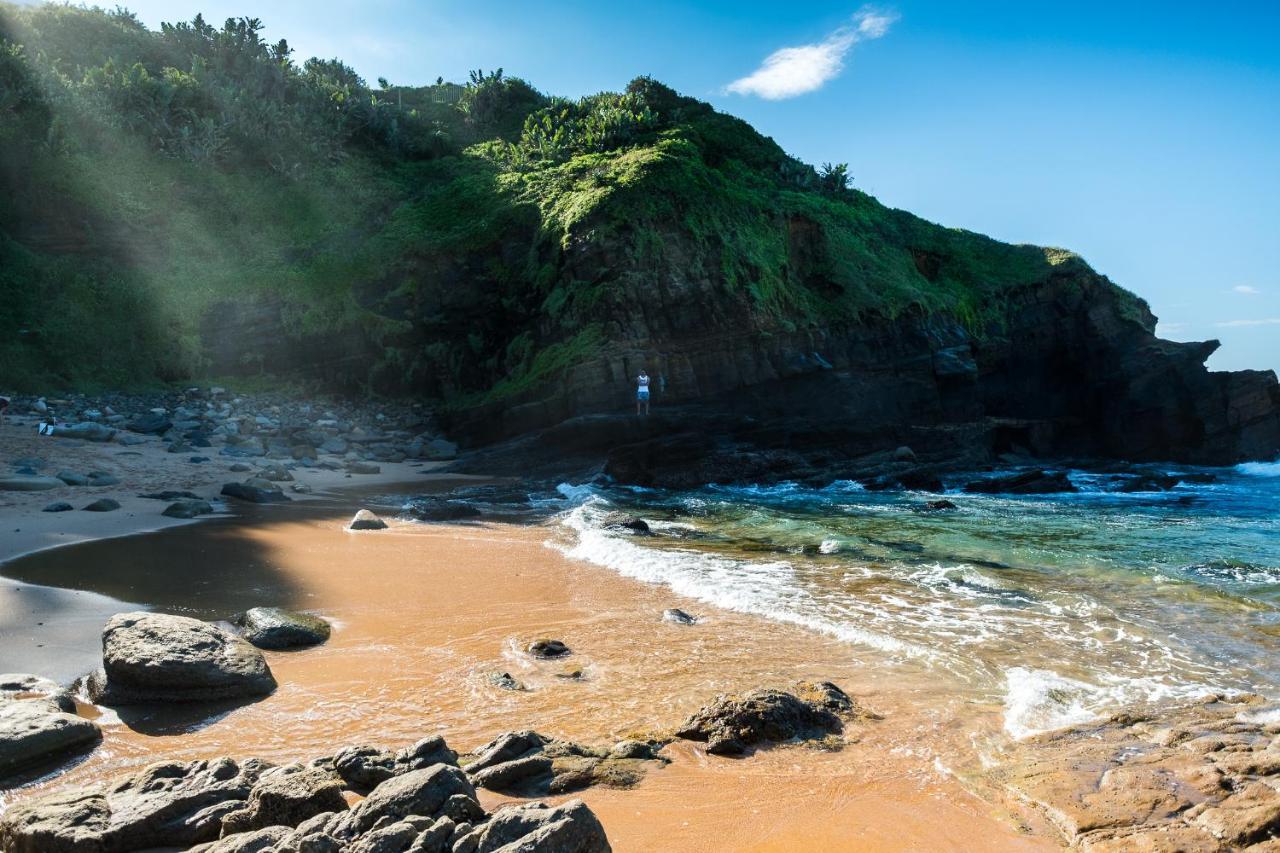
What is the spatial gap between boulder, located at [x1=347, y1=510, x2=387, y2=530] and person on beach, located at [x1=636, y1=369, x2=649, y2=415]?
10010 millimetres

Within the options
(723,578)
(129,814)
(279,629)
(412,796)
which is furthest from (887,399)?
(129,814)

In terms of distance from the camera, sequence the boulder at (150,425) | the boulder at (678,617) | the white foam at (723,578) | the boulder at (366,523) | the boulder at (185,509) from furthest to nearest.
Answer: the boulder at (150,425) → the boulder at (366,523) → the boulder at (185,509) → the boulder at (678,617) → the white foam at (723,578)

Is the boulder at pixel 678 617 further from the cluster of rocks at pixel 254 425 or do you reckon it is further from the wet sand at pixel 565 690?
the cluster of rocks at pixel 254 425

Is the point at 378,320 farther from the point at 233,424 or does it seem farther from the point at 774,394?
the point at 774,394

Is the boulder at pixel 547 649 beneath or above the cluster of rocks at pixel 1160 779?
beneath

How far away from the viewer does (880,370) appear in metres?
27.2

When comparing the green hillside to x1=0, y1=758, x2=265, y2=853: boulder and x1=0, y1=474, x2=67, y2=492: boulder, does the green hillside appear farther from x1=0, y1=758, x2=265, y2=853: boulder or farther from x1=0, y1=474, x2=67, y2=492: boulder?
x1=0, y1=758, x2=265, y2=853: boulder

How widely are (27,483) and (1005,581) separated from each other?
15.2m

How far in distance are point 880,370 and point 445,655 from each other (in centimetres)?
2320

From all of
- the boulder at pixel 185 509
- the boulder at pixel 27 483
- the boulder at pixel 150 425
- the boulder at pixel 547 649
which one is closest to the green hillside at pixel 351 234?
the boulder at pixel 150 425

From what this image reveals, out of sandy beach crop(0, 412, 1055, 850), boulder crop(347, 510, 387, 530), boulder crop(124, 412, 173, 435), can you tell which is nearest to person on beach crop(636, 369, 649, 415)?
boulder crop(347, 510, 387, 530)

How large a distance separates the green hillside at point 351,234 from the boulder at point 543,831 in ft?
65.7

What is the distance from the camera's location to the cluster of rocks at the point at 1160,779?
382cm

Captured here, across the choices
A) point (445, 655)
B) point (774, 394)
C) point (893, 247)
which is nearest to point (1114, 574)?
point (445, 655)
